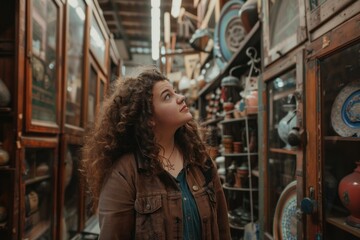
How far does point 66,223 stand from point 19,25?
1968 mm

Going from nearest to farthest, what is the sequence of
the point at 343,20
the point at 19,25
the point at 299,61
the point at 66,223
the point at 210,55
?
the point at 343,20, the point at 299,61, the point at 19,25, the point at 66,223, the point at 210,55

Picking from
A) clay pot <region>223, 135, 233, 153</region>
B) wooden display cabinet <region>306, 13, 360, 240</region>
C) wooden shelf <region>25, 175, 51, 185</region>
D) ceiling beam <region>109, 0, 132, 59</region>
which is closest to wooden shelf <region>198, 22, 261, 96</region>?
clay pot <region>223, 135, 233, 153</region>

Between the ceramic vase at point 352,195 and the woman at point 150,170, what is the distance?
57 centimetres

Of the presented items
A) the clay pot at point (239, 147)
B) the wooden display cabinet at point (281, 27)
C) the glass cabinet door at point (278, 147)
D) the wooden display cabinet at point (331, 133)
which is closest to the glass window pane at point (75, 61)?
the clay pot at point (239, 147)

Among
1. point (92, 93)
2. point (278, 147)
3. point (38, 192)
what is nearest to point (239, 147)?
point (278, 147)

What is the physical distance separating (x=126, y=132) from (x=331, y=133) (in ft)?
3.34

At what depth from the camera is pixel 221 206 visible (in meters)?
1.46

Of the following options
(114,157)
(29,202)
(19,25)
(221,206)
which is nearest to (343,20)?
(221,206)

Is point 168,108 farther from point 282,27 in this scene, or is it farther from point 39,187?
point 39,187

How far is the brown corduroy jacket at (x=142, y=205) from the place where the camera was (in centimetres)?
117

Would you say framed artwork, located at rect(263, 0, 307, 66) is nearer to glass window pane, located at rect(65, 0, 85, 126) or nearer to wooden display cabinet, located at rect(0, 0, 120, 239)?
wooden display cabinet, located at rect(0, 0, 120, 239)

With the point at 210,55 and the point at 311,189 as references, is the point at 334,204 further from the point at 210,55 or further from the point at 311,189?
the point at 210,55

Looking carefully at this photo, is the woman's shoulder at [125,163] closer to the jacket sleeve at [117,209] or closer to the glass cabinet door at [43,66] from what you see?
the jacket sleeve at [117,209]

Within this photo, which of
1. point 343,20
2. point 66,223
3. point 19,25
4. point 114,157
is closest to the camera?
point 343,20
